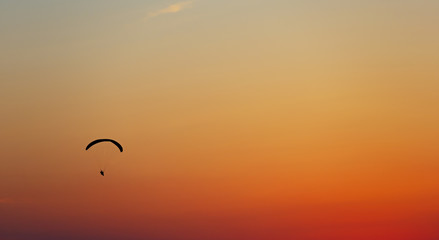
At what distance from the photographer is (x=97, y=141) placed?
11800 cm
